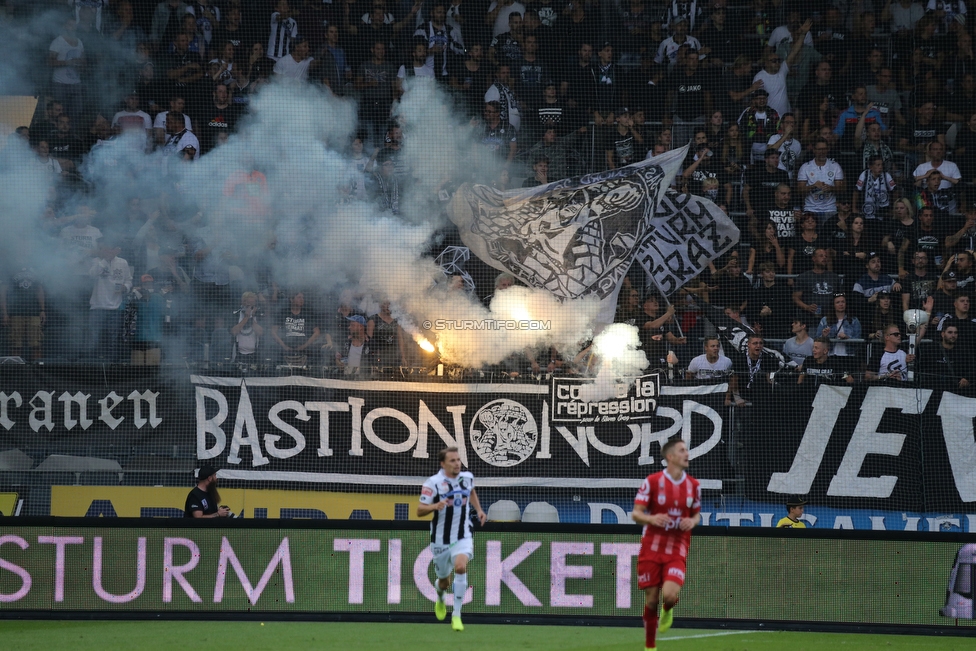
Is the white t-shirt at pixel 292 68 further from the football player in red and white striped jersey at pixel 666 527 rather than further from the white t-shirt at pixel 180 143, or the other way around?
the football player in red and white striped jersey at pixel 666 527

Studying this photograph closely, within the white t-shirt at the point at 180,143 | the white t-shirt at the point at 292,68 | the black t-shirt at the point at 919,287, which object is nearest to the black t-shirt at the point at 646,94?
the black t-shirt at the point at 919,287

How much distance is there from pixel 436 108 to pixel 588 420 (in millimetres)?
4795

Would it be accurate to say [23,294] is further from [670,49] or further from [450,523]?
[670,49]

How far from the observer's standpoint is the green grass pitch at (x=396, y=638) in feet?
29.6

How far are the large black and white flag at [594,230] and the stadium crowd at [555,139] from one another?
0.29m

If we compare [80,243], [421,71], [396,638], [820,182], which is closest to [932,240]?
[820,182]

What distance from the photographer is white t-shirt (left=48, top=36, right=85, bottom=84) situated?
1440cm

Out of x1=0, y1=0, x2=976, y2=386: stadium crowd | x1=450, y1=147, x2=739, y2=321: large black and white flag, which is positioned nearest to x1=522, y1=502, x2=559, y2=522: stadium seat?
x1=0, y1=0, x2=976, y2=386: stadium crowd

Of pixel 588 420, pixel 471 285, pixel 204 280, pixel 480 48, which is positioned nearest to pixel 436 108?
pixel 480 48

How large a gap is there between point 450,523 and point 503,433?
309cm

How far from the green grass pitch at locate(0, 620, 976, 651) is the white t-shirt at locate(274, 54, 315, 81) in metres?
7.61

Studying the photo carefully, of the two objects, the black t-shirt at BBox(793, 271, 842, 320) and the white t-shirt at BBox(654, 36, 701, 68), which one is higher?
the white t-shirt at BBox(654, 36, 701, 68)

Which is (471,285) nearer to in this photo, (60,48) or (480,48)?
(480,48)

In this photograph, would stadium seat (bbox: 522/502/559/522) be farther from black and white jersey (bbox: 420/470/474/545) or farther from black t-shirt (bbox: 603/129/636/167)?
black t-shirt (bbox: 603/129/636/167)
